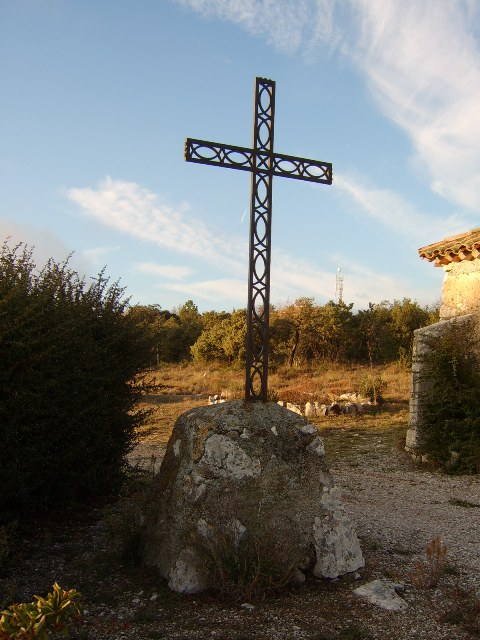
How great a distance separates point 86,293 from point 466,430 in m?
6.89

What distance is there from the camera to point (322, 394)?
61.0ft

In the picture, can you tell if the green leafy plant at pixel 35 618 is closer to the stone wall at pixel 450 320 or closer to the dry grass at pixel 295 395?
the dry grass at pixel 295 395

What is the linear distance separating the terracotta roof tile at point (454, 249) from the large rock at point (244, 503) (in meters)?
6.85

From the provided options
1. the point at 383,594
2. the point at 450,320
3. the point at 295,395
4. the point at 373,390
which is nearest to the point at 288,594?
the point at 383,594

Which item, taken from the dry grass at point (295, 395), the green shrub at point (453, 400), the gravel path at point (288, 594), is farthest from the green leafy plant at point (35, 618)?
the green shrub at point (453, 400)

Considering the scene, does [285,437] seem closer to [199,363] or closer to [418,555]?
[418,555]

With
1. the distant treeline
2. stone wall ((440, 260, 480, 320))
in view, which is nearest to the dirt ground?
stone wall ((440, 260, 480, 320))

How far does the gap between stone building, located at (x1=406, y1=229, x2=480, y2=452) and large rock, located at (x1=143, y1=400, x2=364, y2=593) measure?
20.6 ft

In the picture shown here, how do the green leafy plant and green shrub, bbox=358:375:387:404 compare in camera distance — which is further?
green shrub, bbox=358:375:387:404

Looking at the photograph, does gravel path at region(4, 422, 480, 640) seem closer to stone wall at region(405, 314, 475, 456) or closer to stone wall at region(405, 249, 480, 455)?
stone wall at region(405, 314, 475, 456)

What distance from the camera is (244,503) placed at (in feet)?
14.2

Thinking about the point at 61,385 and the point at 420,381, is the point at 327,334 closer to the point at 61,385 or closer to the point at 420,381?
the point at 420,381

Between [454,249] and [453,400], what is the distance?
283cm

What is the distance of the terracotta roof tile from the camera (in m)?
10.1
